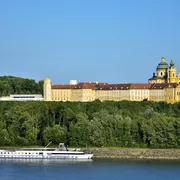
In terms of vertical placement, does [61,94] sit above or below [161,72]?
below

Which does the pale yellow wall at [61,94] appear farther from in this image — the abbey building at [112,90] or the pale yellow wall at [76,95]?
the pale yellow wall at [76,95]

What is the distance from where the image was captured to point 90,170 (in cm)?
4881

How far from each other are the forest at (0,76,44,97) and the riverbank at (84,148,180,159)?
62.2 m

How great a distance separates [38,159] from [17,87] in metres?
66.6

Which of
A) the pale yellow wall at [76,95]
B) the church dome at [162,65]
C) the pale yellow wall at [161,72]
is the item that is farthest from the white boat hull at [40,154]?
the church dome at [162,65]

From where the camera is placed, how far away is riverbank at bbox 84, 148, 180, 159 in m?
56.4

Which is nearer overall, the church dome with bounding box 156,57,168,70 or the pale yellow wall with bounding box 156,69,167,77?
the pale yellow wall with bounding box 156,69,167,77

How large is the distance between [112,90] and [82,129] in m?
48.1

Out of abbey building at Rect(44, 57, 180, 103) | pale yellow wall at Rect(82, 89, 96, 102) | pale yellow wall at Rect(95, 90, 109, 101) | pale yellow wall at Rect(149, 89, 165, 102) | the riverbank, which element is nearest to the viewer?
the riverbank

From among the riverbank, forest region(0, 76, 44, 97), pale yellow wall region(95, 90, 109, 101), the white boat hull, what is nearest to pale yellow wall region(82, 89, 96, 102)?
pale yellow wall region(95, 90, 109, 101)

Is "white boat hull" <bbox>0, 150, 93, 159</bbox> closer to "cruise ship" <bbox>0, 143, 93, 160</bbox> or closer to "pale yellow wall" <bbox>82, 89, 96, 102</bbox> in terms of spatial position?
"cruise ship" <bbox>0, 143, 93, 160</bbox>

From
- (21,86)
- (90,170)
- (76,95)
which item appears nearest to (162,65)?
(76,95)

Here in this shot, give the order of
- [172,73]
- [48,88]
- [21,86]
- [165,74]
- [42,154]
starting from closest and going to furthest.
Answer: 1. [42,154]
2. [172,73]
3. [48,88]
4. [165,74]
5. [21,86]

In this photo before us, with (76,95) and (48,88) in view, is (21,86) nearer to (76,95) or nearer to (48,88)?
(48,88)
